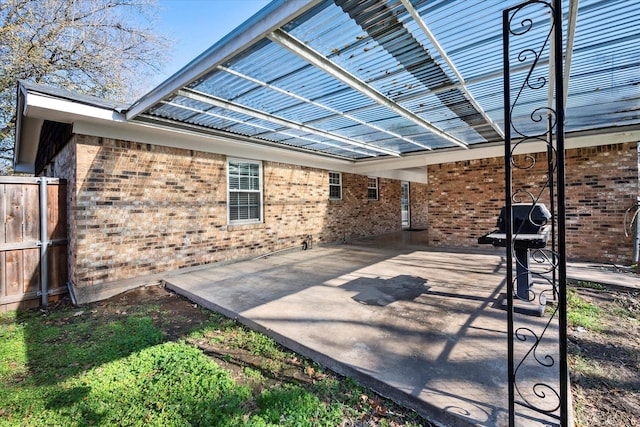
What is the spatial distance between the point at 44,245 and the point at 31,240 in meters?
0.19

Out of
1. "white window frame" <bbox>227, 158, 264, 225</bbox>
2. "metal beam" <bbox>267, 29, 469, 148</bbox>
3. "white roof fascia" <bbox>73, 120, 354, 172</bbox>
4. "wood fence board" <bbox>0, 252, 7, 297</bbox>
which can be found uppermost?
"metal beam" <bbox>267, 29, 469, 148</bbox>

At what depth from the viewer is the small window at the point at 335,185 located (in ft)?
34.7

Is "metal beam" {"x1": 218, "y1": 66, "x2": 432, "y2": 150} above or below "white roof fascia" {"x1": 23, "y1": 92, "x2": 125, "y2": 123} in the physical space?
above

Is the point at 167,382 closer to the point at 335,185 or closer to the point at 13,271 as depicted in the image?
the point at 13,271

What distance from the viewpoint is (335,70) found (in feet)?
11.7

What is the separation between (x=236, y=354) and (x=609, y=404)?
3.29 metres

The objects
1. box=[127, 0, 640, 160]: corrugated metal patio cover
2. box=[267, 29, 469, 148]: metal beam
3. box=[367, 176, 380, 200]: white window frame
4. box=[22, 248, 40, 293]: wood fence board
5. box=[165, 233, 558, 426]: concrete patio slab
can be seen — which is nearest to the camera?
box=[165, 233, 558, 426]: concrete patio slab

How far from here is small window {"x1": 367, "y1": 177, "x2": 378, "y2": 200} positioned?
1228 centimetres

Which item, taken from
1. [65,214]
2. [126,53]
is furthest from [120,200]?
[126,53]

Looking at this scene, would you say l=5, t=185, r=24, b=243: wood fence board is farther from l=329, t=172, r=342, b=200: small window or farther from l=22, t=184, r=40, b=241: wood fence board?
l=329, t=172, r=342, b=200: small window

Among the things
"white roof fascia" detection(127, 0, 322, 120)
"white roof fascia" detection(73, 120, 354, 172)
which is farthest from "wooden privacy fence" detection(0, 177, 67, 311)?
"white roof fascia" detection(127, 0, 322, 120)

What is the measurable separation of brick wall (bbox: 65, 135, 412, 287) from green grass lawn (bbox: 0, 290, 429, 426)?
169 cm

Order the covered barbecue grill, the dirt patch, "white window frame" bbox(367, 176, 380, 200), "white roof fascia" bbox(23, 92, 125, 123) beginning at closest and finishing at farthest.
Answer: the dirt patch < the covered barbecue grill < "white roof fascia" bbox(23, 92, 125, 123) < "white window frame" bbox(367, 176, 380, 200)

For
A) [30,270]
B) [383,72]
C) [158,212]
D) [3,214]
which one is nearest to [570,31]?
[383,72]
